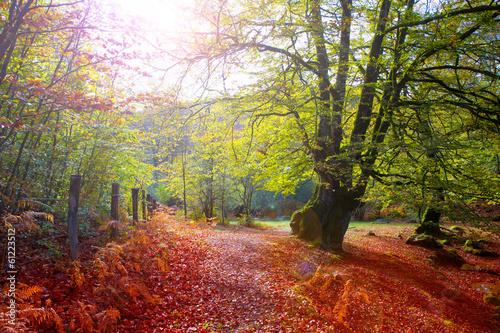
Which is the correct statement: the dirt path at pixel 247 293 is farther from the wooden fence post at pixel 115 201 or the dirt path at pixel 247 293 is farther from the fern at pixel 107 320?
the wooden fence post at pixel 115 201

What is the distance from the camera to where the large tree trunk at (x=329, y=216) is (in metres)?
8.66

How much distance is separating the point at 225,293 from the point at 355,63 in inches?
237

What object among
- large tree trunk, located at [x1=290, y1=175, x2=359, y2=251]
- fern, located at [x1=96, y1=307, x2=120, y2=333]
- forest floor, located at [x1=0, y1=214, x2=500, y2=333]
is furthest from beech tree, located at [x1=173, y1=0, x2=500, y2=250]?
fern, located at [x1=96, y1=307, x2=120, y2=333]

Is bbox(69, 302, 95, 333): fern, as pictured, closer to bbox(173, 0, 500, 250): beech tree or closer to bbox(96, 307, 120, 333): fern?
bbox(96, 307, 120, 333): fern

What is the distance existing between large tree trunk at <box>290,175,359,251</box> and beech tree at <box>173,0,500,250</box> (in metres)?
0.03

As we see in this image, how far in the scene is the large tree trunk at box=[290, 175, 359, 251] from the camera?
8.66m

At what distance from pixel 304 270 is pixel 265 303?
2176 mm

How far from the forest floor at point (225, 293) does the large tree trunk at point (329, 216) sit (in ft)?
3.47

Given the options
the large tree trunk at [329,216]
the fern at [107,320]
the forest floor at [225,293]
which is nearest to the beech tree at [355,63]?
the large tree trunk at [329,216]

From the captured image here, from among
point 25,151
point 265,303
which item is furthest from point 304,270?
point 25,151

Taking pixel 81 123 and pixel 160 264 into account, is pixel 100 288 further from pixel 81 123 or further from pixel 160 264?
pixel 81 123

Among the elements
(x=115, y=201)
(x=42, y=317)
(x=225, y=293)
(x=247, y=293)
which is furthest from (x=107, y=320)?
(x=115, y=201)

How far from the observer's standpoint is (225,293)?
192 inches

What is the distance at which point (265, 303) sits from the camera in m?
4.55
